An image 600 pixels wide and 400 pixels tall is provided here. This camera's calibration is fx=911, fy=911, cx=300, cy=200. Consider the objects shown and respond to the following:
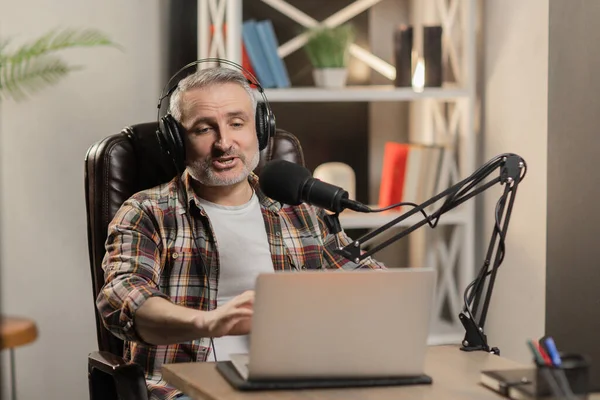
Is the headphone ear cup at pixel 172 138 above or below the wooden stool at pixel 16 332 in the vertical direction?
above

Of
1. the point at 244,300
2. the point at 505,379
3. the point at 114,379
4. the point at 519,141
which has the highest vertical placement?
the point at 519,141

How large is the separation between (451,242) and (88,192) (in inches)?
58.1

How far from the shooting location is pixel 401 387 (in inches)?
52.7

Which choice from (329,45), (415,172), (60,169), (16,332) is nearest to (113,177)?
(60,169)

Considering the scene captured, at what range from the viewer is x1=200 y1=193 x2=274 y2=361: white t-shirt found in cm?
196

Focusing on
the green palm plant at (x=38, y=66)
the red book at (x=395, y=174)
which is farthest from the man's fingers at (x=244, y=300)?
the red book at (x=395, y=174)

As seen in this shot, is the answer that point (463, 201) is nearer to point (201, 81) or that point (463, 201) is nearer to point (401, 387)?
point (401, 387)

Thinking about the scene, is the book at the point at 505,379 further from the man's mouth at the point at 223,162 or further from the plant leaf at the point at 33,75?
the plant leaf at the point at 33,75

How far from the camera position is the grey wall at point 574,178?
8.29ft

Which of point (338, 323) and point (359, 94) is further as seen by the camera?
point (359, 94)

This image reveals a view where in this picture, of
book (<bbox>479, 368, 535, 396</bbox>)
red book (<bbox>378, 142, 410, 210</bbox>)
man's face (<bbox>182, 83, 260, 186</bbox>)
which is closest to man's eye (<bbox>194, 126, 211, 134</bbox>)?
man's face (<bbox>182, 83, 260, 186</bbox>)

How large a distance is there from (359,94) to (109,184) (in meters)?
1.13

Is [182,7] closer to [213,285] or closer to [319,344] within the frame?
[213,285]

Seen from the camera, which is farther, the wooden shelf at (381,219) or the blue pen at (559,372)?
the wooden shelf at (381,219)
